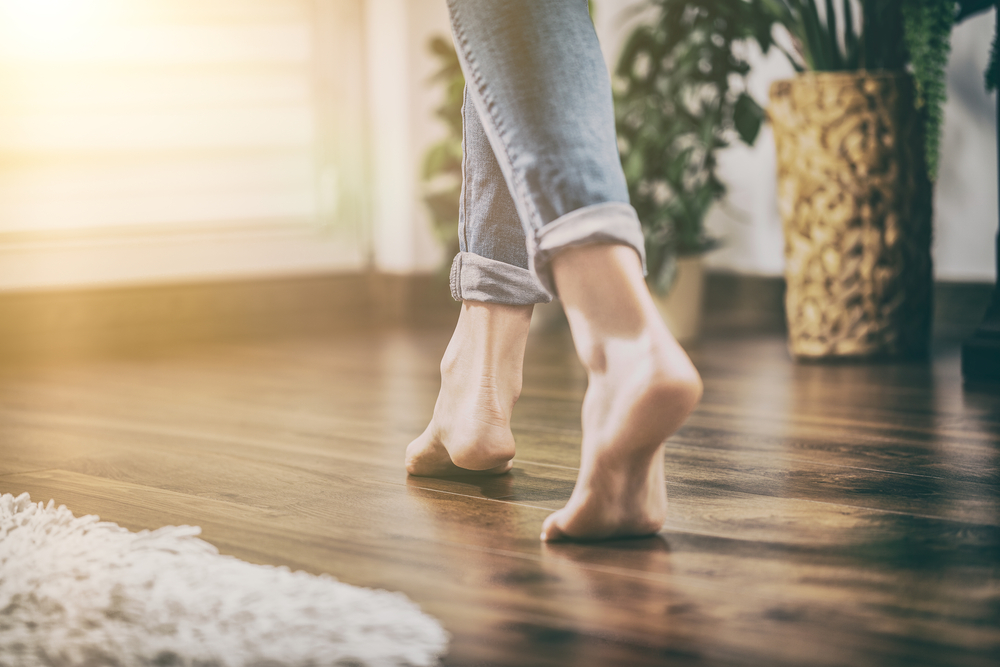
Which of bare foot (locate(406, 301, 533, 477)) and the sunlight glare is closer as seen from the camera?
bare foot (locate(406, 301, 533, 477))

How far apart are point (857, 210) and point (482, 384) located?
95 centimetres

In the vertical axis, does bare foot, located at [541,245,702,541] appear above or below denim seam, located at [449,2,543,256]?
below

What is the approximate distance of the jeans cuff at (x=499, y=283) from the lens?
0.86m

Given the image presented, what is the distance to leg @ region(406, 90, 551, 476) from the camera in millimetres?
860

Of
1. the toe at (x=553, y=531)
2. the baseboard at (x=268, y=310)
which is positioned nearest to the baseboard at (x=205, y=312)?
the baseboard at (x=268, y=310)

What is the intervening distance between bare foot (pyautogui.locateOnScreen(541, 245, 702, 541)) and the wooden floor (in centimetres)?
4

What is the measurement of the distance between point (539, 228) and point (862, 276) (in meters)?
1.10

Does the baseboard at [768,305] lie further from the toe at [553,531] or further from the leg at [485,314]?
the toe at [553,531]

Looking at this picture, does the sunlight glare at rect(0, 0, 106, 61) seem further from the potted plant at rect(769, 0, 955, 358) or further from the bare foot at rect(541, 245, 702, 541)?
the bare foot at rect(541, 245, 702, 541)

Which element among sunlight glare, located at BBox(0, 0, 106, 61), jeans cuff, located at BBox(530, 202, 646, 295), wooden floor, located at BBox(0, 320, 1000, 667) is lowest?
wooden floor, located at BBox(0, 320, 1000, 667)

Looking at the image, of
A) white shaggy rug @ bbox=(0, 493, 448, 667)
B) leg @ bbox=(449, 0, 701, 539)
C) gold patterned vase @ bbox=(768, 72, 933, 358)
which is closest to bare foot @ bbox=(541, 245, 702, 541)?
leg @ bbox=(449, 0, 701, 539)

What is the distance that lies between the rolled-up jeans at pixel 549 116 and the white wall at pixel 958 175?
136 cm

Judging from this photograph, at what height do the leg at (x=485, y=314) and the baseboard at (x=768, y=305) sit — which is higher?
the leg at (x=485, y=314)

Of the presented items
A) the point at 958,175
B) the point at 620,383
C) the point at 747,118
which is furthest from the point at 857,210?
the point at 620,383
